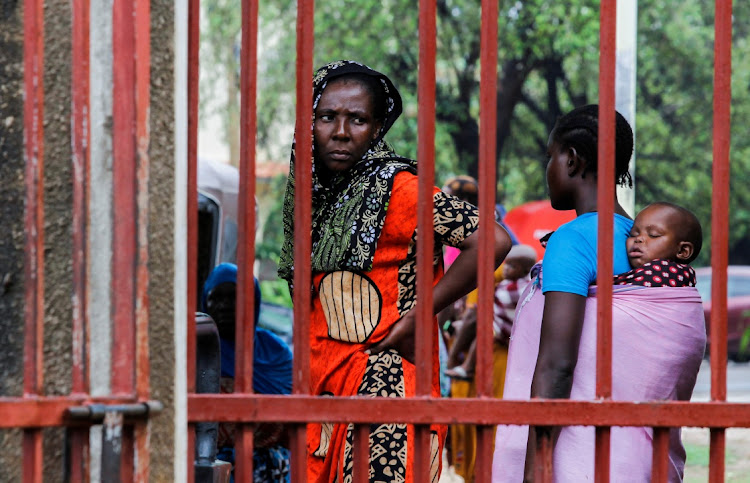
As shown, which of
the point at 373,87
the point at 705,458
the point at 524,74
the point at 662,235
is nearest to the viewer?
the point at 662,235

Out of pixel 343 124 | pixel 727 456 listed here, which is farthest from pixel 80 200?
pixel 727 456

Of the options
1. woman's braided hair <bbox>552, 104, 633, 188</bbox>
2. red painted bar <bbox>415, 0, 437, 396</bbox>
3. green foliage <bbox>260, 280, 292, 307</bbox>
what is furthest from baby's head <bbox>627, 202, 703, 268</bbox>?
green foliage <bbox>260, 280, 292, 307</bbox>

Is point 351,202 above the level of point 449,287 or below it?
above

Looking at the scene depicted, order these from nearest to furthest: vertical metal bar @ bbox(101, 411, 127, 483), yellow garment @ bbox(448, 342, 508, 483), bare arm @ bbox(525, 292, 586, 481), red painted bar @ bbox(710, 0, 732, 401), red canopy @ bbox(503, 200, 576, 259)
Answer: vertical metal bar @ bbox(101, 411, 127, 483), red painted bar @ bbox(710, 0, 732, 401), bare arm @ bbox(525, 292, 586, 481), yellow garment @ bbox(448, 342, 508, 483), red canopy @ bbox(503, 200, 576, 259)

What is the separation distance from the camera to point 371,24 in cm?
1656

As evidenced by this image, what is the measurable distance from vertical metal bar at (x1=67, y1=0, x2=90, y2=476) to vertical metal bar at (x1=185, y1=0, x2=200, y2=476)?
9.8 inches

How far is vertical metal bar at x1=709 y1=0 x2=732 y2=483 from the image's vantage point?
7.59ft

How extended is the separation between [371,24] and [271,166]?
5490mm

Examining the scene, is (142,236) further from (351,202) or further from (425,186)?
(351,202)

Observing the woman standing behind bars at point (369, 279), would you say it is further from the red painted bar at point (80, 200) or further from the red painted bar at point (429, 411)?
the red painted bar at point (80, 200)

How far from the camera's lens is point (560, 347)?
2.80 metres

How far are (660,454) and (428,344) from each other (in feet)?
1.77

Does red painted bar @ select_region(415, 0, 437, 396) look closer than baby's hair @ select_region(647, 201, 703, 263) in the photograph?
Yes

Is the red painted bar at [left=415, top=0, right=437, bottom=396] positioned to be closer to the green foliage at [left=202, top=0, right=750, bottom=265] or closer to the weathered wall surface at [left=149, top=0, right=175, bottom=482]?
the weathered wall surface at [left=149, top=0, right=175, bottom=482]
